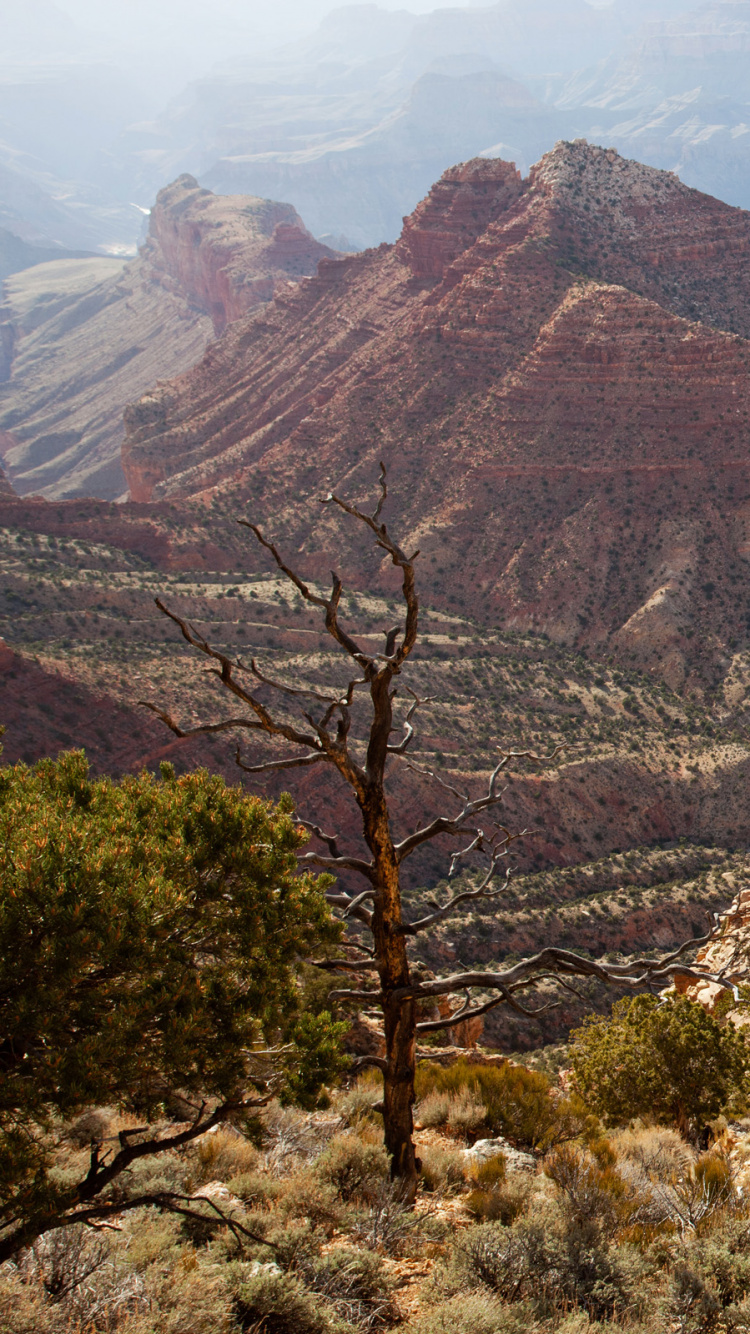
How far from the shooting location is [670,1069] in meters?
14.4

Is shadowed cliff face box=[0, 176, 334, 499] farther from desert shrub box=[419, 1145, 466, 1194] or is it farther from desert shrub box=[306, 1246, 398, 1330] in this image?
desert shrub box=[306, 1246, 398, 1330]

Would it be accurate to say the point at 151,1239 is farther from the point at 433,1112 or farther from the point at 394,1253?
the point at 433,1112

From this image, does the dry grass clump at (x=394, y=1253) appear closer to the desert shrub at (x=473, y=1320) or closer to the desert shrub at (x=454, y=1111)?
the desert shrub at (x=473, y=1320)

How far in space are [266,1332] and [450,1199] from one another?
3.48m

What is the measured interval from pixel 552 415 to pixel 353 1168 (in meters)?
57.5

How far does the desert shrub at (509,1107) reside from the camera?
1302cm

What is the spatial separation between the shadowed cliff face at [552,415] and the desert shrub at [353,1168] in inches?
1717

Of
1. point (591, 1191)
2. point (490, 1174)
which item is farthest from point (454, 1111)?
point (591, 1191)

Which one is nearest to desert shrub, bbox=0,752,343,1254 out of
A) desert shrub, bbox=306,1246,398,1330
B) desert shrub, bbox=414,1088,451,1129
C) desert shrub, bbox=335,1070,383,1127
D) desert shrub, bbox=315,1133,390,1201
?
desert shrub, bbox=306,1246,398,1330

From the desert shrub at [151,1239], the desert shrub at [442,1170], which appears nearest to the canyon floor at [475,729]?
the desert shrub at [442,1170]

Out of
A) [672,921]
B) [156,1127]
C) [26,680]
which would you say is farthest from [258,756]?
[156,1127]

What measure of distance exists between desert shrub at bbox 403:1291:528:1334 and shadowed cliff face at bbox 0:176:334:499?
120558 millimetres

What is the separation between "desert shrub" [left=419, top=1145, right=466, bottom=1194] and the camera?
1059 cm

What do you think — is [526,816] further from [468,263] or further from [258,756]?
[468,263]
